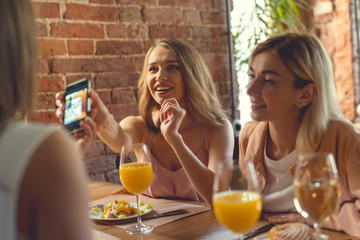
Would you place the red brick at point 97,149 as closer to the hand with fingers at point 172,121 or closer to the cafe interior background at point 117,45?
the cafe interior background at point 117,45

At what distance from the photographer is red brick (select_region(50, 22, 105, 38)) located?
6.93 ft

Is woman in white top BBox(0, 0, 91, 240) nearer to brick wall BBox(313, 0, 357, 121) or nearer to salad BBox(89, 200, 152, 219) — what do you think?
salad BBox(89, 200, 152, 219)

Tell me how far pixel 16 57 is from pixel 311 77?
40.4 inches

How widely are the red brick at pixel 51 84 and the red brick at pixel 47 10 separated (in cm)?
31

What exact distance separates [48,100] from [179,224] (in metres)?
1.18

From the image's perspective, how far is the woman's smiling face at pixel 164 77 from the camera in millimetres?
1902

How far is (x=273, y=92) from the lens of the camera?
138 cm

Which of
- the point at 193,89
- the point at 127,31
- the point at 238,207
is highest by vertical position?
the point at 127,31

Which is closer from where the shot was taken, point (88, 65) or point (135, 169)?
point (135, 169)

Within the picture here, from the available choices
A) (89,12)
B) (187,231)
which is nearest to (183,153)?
(187,231)

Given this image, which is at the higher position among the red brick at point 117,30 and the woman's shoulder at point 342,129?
the red brick at point 117,30

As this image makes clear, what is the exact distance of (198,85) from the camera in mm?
1955

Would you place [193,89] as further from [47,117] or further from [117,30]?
[47,117]

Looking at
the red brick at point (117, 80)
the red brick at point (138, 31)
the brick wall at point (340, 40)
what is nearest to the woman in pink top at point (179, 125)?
the red brick at point (117, 80)
